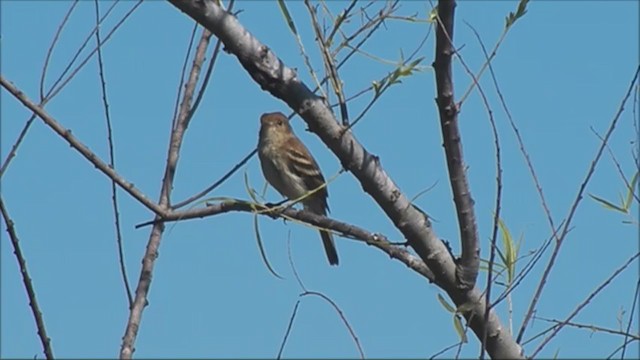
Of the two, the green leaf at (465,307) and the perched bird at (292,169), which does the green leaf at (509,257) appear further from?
the perched bird at (292,169)

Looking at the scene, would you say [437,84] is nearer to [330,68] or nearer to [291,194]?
[330,68]

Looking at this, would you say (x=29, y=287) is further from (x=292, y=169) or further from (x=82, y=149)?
(x=292, y=169)

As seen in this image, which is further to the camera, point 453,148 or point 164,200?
point 164,200

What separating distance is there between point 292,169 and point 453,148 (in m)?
4.20

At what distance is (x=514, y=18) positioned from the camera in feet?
7.66

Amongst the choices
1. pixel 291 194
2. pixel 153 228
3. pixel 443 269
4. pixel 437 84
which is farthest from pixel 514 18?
pixel 291 194

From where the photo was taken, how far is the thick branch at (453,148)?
2000 millimetres

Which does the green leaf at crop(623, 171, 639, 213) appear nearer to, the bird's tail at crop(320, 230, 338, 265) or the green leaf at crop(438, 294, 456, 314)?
the green leaf at crop(438, 294, 456, 314)

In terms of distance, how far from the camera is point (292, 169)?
6312mm

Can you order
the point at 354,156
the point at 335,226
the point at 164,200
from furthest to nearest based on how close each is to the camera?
the point at 164,200
the point at 335,226
the point at 354,156

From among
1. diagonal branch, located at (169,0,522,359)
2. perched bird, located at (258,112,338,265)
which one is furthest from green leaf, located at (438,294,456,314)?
perched bird, located at (258,112,338,265)

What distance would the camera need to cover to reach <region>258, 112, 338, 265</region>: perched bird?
6.23 m

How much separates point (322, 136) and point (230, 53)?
9.6 inches

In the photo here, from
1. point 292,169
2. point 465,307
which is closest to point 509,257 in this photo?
point 465,307
